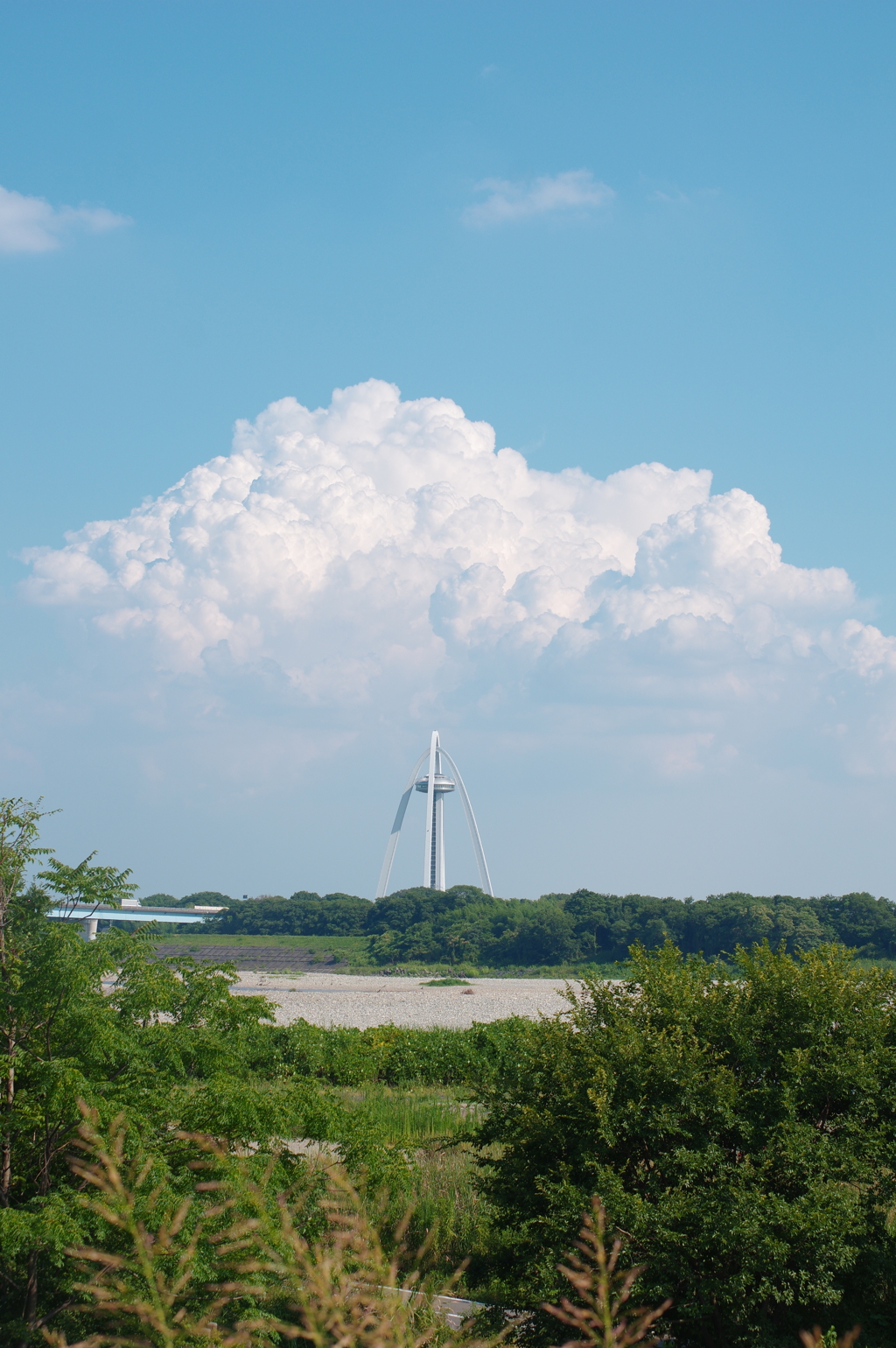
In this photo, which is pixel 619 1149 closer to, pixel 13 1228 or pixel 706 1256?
pixel 706 1256

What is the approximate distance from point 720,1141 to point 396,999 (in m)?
51.7

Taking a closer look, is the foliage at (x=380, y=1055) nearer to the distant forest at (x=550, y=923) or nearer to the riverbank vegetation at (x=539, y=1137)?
the riverbank vegetation at (x=539, y=1137)

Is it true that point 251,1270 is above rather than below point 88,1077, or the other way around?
above

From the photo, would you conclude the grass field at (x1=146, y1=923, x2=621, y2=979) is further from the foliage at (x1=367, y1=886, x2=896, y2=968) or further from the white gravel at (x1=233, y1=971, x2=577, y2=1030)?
the white gravel at (x1=233, y1=971, x2=577, y2=1030)

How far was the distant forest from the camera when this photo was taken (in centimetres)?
7281

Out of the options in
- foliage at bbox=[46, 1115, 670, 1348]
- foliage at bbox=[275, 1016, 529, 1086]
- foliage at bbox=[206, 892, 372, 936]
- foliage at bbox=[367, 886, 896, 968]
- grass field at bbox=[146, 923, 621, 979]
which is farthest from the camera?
foliage at bbox=[206, 892, 372, 936]

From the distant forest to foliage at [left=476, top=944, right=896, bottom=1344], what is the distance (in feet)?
183

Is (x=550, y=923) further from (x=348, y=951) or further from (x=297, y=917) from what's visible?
(x=297, y=917)

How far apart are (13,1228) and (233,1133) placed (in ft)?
4.89

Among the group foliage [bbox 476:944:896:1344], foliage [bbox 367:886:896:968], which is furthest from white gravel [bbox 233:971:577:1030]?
foliage [bbox 476:944:896:1344]

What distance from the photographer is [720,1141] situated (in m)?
6.63

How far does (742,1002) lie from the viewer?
25.0ft

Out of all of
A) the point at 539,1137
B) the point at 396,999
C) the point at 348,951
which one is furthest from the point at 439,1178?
the point at 348,951

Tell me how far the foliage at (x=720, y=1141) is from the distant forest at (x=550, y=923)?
183 ft
